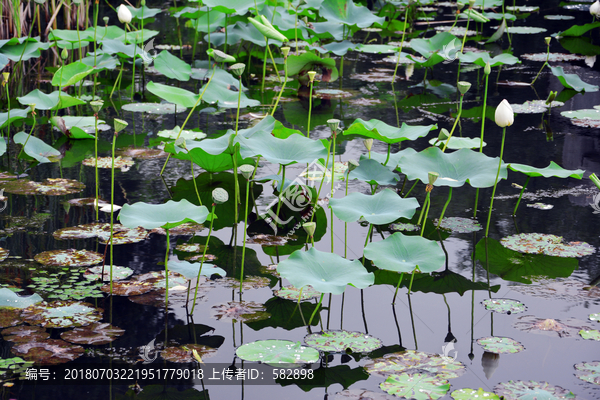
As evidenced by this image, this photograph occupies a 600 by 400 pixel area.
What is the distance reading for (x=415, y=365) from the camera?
144 centimetres

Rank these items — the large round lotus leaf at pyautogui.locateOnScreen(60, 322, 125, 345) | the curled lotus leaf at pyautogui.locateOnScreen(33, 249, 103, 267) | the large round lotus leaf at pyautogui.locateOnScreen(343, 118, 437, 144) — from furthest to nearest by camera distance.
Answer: the large round lotus leaf at pyautogui.locateOnScreen(343, 118, 437, 144)
the curled lotus leaf at pyautogui.locateOnScreen(33, 249, 103, 267)
the large round lotus leaf at pyautogui.locateOnScreen(60, 322, 125, 345)

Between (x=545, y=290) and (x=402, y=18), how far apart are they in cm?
520

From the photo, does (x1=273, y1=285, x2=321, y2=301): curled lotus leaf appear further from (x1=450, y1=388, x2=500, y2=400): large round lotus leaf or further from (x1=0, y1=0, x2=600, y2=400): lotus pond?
(x1=450, y1=388, x2=500, y2=400): large round lotus leaf

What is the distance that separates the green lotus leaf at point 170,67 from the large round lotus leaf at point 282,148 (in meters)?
1.66

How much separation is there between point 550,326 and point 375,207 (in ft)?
2.04

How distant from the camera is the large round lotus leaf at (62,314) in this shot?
161 cm

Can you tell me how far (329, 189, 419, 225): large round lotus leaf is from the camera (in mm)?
1809

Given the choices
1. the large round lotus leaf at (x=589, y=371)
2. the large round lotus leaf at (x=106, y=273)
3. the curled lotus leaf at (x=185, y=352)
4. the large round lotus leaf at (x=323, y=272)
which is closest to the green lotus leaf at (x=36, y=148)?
the large round lotus leaf at (x=106, y=273)

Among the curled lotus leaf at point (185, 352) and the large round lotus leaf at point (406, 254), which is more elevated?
the large round lotus leaf at point (406, 254)

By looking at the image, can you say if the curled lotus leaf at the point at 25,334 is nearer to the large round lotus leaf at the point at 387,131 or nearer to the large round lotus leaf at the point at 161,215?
the large round lotus leaf at the point at 161,215

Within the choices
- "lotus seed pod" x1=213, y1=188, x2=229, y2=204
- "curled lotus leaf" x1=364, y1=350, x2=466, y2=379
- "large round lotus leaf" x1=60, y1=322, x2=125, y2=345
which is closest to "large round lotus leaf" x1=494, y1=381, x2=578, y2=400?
"curled lotus leaf" x1=364, y1=350, x2=466, y2=379

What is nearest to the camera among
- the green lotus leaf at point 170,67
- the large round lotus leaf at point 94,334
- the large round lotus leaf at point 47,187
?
the large round lotus leaf at point 94,334

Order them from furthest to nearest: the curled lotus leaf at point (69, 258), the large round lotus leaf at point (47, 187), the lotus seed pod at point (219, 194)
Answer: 1. the large round lotus leaf at point (47, 187)
2. the curled lotus leaf at point (69, 258)
3. the lotus seed pod at point (219, 194)

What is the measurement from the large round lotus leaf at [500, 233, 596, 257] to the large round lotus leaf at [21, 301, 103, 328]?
1.40 meters
